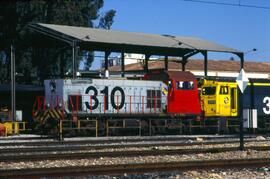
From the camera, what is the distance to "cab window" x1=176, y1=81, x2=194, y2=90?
3159 centimetres

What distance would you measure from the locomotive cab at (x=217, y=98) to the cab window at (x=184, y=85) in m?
1.30

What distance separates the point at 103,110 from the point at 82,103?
1.29 metres

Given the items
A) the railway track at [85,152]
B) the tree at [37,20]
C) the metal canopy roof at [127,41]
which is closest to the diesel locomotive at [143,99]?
the metal canopy roof at [127,41]

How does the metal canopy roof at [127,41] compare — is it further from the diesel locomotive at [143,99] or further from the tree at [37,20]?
the tree at [37,20]

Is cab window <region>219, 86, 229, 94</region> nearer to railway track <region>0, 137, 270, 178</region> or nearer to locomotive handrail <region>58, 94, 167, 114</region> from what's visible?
locomotive handrail <region>58, 94, 167, 114</region>

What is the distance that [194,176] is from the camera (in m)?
11.5

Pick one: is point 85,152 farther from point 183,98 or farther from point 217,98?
point 217,98

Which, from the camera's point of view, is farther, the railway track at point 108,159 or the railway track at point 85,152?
the railway track at point 85,152

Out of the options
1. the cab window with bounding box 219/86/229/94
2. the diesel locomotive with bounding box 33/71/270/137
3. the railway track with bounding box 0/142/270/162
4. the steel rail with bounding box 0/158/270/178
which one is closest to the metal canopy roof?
the diesel locomotive with bounding box 33/71/270/137

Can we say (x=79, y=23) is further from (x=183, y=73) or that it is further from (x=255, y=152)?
(x=255, y=152)

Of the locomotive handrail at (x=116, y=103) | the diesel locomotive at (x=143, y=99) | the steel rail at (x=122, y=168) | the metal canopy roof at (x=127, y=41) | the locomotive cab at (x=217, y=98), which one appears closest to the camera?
the steel rail at (x=122, y=168)

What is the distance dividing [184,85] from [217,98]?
7.65ft

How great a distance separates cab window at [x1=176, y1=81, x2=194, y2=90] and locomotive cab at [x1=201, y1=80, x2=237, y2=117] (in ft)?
4.26

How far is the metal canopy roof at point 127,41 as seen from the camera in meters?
34.7
